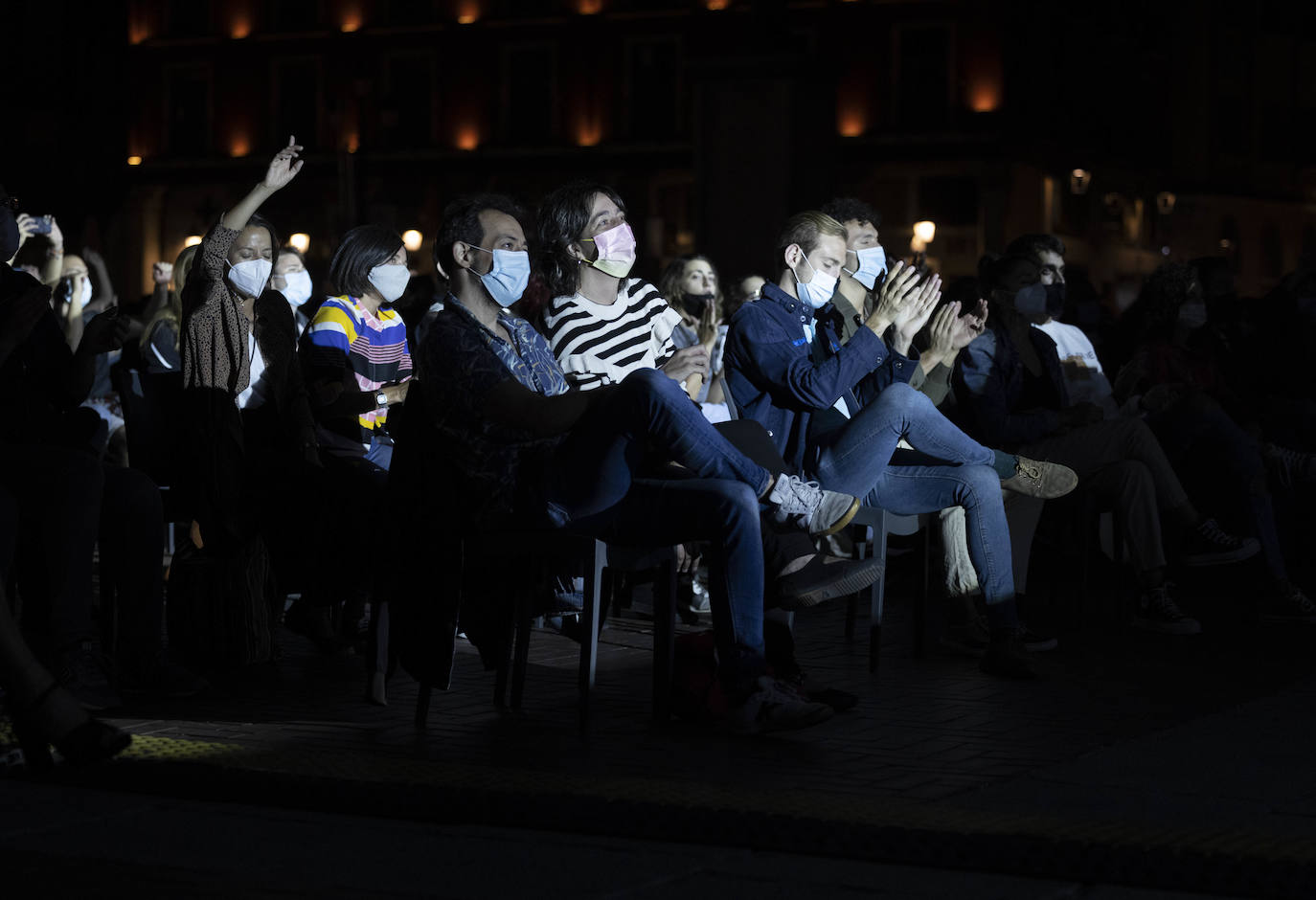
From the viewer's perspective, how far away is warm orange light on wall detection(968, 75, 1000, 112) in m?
41.2

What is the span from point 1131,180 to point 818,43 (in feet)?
28.7

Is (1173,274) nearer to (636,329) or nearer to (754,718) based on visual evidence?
(636,329)

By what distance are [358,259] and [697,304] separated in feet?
14.2

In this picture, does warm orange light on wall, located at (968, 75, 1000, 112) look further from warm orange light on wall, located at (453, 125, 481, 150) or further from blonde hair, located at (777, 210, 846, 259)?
blonde hair, located at (777, 210, 846, 259)

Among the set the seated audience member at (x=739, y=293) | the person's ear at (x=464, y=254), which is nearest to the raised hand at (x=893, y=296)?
the person's ear at (x=464, y=254)

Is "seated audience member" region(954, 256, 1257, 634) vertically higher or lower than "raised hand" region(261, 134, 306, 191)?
lower

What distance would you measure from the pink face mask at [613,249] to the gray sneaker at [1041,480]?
5.74 ft

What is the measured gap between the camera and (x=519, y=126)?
46750mm

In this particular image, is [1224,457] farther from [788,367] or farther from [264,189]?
[264,189]

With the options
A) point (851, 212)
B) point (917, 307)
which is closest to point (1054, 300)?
point (851, 212)

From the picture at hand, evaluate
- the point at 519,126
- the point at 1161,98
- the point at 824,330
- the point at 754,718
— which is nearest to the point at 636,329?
the point at 824,330

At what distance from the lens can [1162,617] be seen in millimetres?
8234

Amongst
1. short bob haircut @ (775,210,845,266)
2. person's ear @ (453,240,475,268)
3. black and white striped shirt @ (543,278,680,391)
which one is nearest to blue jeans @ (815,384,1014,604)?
short bob haircut @ (775,210,845,266)

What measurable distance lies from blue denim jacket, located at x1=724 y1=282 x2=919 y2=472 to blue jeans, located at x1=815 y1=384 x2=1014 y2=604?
128 millimetres
